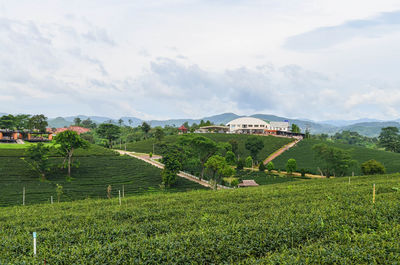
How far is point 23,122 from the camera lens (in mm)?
80500

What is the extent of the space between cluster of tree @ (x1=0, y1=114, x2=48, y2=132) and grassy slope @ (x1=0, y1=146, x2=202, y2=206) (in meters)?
34.2

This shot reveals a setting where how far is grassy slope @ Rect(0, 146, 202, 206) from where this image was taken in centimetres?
2922

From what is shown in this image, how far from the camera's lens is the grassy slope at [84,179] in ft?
95.9

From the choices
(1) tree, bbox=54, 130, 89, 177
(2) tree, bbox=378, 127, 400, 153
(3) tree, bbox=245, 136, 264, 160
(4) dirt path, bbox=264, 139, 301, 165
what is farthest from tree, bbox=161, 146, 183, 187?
(2) tree, bbox=378, 127, 400, 153

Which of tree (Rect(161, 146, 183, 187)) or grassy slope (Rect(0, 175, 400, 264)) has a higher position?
grassy slope (Rect(0, 175, 400, 264))

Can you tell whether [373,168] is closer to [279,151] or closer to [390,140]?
[279,151]

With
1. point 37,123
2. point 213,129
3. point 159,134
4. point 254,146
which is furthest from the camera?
point 213,129

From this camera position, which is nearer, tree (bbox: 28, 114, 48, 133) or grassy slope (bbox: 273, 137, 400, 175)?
grassy slope (bbox: 273, 137, 400, 175)

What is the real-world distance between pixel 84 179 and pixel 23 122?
60571mm

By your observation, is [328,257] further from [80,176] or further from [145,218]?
[80,176]

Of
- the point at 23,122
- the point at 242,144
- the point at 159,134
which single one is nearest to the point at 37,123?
the point at 23,122

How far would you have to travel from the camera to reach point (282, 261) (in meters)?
5.11

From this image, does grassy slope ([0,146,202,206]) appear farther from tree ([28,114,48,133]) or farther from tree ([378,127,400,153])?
tree ([378,127,400,153])

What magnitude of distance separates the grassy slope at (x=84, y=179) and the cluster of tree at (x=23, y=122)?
112 feet
